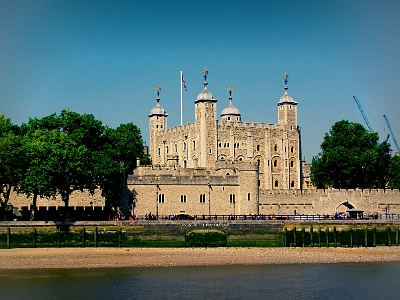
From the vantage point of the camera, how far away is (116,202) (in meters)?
71.6

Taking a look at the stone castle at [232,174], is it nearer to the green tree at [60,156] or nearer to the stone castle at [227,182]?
the stone castle at [227,182]

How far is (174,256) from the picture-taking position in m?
53.1

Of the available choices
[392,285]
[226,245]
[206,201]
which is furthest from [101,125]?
[392,285]

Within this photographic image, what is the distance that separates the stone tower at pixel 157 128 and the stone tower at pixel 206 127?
46.0ft

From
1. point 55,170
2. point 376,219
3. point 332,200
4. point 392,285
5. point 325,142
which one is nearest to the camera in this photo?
point 392,285

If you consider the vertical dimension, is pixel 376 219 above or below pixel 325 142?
below

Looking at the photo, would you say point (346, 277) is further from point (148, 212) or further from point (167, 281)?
point (148, 212)

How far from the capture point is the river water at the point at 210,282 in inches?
1569

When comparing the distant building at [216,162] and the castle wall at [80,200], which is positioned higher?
the distant building at [216,162]

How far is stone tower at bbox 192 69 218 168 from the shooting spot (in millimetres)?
A: 95875

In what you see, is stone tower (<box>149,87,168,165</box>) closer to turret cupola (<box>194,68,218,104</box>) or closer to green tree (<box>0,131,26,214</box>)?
turret cupola (<box>194,68,218,104</box>)

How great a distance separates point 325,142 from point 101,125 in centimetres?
3198

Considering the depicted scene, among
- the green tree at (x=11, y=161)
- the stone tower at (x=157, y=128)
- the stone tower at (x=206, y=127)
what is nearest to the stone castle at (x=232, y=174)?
the stone tower at (x=206, y=127)

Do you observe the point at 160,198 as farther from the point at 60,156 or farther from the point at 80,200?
the point at 60,156
